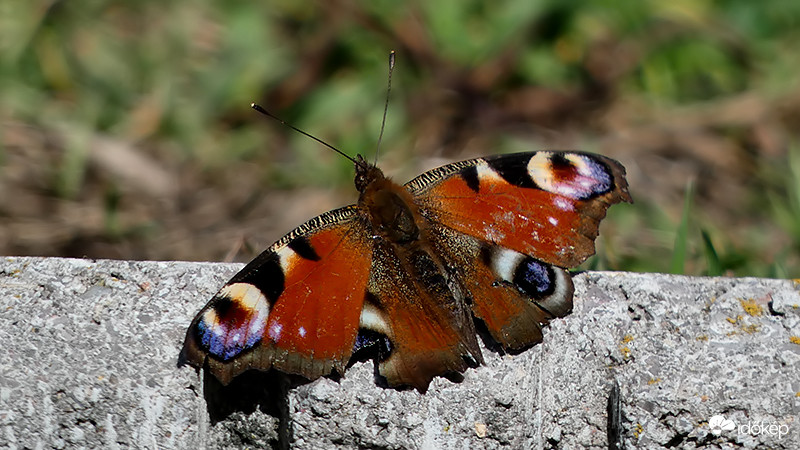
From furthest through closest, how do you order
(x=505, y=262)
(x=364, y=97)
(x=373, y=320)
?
(x=364, y=97), (x=505, y=262), (x=373, y=320)

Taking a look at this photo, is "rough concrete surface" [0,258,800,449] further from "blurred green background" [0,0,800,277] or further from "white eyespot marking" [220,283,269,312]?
"blurred green background" [0,0,800,277]

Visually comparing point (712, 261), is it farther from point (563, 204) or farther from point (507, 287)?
point (507, 287)

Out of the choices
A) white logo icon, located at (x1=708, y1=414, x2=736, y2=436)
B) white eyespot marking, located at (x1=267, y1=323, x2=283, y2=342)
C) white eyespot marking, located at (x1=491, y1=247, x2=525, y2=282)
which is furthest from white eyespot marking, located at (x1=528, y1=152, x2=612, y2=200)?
white eyespot marking, located at (x1=267, y1=323, x2=283, y2=342)

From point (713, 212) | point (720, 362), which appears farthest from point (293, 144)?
point (720, 362)

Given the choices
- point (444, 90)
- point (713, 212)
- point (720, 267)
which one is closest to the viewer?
point (720, 267)

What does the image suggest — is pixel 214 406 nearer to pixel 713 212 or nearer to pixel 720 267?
pixel 720 267

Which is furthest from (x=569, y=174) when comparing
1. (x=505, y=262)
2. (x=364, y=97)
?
(x=364, y=97)

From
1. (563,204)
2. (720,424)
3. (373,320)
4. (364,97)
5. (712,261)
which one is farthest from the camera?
(364,97)

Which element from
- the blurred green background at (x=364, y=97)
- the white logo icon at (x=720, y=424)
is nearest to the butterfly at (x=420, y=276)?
the white logo icon at (x=720, y=424)
